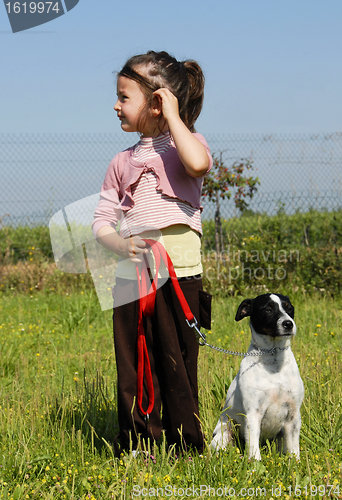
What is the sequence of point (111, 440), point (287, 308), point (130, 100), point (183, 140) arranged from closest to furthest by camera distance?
point (183, 140) < point (130, 100) < point (287, 308) < point (111, 440)

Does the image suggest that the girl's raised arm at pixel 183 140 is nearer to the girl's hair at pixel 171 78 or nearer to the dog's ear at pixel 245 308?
the girl's hair at pixel 171 78

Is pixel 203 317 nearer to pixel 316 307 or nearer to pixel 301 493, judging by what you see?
pixel 301 493

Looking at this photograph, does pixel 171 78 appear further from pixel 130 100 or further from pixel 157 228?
pixel 157 228

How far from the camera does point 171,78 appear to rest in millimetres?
2176

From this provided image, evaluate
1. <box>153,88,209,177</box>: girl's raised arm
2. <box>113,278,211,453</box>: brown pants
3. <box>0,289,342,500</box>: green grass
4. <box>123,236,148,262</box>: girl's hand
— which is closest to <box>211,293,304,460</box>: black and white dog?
<box>0,289,342,500</box>: green grass

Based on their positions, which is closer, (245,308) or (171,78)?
(171,78)

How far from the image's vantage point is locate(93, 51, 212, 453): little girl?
2146 mm

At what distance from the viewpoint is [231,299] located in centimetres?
617

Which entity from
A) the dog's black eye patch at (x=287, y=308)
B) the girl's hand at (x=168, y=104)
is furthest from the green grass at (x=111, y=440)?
the girl's hand at (x=168, y=104)

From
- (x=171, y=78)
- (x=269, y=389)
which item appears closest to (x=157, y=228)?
(x=171, y=78)

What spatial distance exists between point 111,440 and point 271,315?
1.17 m

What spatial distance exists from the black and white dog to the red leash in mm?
453

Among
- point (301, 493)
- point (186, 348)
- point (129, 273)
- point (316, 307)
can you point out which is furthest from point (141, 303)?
point (316, 307)

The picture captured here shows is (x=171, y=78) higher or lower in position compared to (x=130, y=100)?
higher
